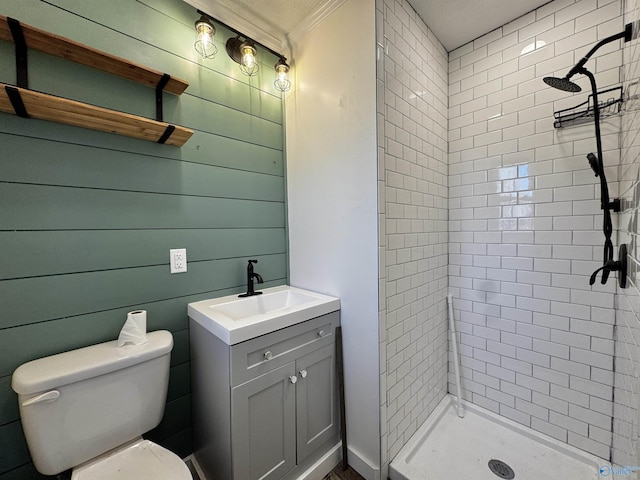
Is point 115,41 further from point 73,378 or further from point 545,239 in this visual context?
point 545,239

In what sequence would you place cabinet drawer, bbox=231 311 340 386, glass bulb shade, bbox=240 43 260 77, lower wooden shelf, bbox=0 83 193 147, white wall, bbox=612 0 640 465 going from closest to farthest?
white wall, bbox=612 0 640 465
lower wooden shelf, bbox=0 83 193 147
cabinet drawer, bbox=231 311 340 386
glass bulb shade, bbox=240 43 260 77

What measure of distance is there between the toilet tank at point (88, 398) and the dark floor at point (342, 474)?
1.00 meters

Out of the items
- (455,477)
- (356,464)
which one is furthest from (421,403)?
(356,464)

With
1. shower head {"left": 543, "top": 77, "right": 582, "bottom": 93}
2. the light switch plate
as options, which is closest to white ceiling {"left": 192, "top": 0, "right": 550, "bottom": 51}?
shower head {"left": 543, "top": 77, "right": 582, "bottom": 93}

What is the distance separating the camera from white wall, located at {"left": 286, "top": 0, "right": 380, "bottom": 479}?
136cm

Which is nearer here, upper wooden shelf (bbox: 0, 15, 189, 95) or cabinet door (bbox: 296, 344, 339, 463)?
upper wooden shelf (bbox: 0, 15, 189, 95)

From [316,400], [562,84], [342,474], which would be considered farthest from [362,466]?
[562,84]

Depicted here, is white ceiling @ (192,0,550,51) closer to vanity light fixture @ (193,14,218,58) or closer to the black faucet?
vanity light fixture @ (193,14,218,58)

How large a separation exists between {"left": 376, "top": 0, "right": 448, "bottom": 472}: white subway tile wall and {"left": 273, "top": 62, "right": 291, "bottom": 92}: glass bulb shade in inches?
25.2

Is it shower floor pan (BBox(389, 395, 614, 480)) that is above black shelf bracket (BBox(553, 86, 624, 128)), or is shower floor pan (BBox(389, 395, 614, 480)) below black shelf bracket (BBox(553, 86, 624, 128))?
below

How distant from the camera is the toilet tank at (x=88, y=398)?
92cm

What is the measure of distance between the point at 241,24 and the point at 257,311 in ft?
5.97

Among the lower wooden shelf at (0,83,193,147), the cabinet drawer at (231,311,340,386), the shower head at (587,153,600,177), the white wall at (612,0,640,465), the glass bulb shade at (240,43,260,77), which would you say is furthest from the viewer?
the glass bulb shade at (240,43,260,77)

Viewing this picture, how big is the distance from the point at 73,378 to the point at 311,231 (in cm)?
128
